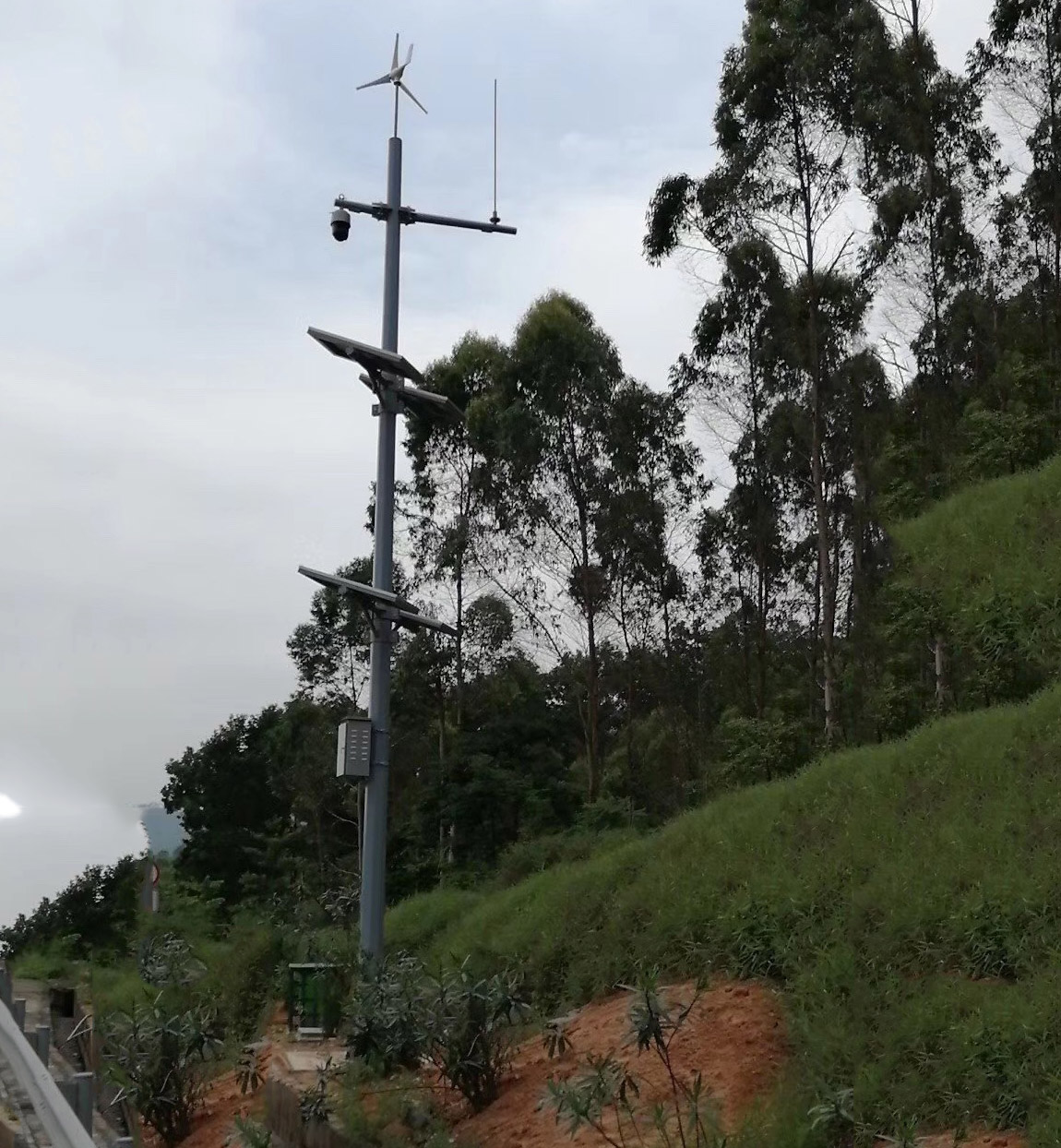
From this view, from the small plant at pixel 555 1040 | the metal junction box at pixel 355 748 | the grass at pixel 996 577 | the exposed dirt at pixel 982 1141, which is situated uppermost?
the grass at pixel 996 577

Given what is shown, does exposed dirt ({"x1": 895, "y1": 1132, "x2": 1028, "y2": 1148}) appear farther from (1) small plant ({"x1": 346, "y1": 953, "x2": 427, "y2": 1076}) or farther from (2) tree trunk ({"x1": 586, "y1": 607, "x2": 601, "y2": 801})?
(2) tree trunk ({"x1": 586, "y1": 607, "x2": 601, "y2": 801})

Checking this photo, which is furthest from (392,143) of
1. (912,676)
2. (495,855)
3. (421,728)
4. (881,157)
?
(421,728)

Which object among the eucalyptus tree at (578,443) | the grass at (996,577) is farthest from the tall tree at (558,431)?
the grass at (996,577)

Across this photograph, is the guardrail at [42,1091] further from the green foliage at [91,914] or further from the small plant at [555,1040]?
the green foliage at [91,914]

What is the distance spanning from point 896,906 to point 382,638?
4.60 metres

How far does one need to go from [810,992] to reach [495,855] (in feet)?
71.9

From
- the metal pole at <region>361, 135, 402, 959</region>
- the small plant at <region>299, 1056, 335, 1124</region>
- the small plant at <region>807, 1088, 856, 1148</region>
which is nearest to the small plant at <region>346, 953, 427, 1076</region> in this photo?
the small plant at <region>299, 1056, 335, 1124</region>

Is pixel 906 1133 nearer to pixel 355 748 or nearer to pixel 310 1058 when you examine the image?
pixel 310 1058

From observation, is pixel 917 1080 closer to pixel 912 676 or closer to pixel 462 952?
pixel 462 952

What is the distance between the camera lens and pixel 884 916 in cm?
901

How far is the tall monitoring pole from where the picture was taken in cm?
1105

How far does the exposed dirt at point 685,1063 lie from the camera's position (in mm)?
7527

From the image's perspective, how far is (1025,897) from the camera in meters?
8.35

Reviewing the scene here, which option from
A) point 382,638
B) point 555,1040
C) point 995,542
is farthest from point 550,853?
point 555,1040
